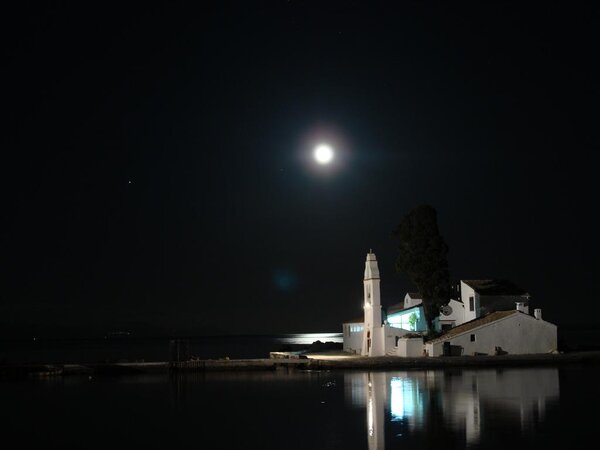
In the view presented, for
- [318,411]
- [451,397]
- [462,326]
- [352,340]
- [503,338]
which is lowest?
[318,411]

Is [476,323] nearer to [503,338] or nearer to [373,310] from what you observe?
[503,338]

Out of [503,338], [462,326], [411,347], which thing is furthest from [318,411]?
[462,326]

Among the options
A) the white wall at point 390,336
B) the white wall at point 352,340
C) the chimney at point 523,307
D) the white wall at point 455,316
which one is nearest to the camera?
the chimney at point 523,307

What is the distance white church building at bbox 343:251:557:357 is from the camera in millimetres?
63938

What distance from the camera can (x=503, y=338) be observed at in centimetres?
6419

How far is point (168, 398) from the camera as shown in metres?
47.5

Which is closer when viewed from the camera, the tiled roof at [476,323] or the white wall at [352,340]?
the tiled roof at [476,323]

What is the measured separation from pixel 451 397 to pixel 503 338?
904 inches

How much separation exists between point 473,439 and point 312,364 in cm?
3454

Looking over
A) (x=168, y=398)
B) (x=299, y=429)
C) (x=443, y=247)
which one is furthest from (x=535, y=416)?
(x=443, y=247)

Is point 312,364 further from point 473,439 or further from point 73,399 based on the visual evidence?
point 473,439

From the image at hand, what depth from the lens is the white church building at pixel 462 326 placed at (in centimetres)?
6394

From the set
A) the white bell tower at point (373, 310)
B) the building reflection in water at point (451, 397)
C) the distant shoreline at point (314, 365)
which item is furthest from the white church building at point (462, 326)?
the building reflection in water at point (451, 397)

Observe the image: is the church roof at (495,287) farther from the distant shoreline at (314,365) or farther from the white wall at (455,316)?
the distant shoreline at (314,365)
